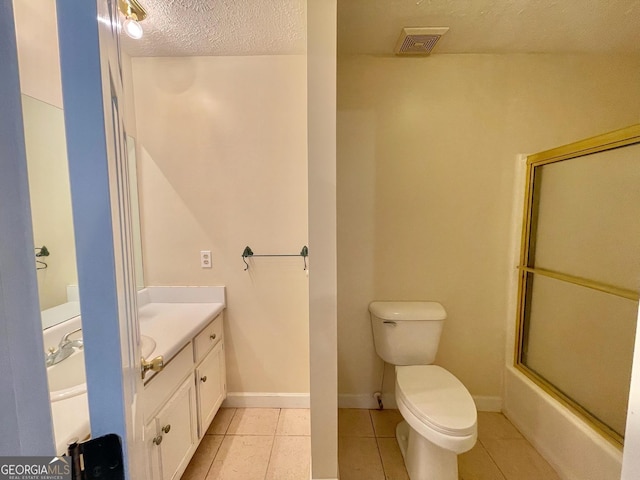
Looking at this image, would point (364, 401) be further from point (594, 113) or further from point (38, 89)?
point (594, 113)

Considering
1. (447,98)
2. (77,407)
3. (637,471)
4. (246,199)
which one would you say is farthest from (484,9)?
(77,407)

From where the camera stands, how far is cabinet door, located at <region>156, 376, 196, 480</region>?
1.14m

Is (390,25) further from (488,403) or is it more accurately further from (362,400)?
(488,403)

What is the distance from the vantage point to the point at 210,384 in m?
1.59

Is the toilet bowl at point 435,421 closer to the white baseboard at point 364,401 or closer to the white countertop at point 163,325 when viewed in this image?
the white baseboard at point 364,401

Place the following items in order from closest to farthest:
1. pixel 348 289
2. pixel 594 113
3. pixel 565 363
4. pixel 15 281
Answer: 1. pixel 15 281
2. pixel 565 363
3. pixel 594 113
4. pixel 348 289

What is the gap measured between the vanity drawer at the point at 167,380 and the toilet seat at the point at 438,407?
1134 mm

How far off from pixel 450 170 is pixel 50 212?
1.98m

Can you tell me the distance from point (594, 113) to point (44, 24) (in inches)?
111

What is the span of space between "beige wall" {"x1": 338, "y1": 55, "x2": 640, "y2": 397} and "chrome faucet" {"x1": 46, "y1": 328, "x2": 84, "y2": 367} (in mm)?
1390

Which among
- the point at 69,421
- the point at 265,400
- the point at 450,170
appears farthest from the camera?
the point at 265,400

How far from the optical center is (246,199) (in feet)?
5.82

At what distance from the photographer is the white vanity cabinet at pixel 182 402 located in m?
1.07

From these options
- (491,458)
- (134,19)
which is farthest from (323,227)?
(491,458)
